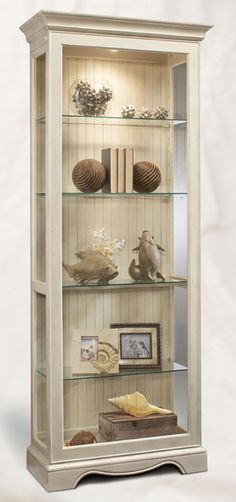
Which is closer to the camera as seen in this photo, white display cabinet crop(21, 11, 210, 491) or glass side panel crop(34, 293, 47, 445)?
white display cabinet crop(21, 11, 210, 491)

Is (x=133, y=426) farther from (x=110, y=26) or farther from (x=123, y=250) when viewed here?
(x=110, y=26)

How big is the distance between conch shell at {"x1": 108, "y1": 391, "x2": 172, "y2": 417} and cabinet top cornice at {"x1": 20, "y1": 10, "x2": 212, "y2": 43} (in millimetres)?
1443

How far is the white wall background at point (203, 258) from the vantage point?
344cm

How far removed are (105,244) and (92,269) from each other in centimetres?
14

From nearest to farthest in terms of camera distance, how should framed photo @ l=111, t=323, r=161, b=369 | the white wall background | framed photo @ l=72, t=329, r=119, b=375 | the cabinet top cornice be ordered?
the cabinet top cornice, the white wall background, framed photo @ l=72, t=329, r=119, b=375, framed photo @ l=111, t=323, r=161, b=369

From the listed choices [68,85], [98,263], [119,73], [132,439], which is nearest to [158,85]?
[119,73]

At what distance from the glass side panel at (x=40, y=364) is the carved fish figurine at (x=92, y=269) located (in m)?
0.16

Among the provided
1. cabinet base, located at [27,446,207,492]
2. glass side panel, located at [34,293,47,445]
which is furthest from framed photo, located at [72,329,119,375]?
cabinet base, located at [27,446,207,492]

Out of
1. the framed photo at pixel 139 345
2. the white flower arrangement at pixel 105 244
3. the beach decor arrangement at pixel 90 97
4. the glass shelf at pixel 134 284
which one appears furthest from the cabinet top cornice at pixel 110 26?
the framed photo at pixel 139 345

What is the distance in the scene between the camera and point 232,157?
455cm

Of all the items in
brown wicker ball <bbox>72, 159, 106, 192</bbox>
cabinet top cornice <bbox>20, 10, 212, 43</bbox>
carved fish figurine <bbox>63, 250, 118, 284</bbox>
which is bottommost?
carved fish figurine <bbox>63, 250, 118, 284</bbox>

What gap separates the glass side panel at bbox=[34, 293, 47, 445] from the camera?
3514mm

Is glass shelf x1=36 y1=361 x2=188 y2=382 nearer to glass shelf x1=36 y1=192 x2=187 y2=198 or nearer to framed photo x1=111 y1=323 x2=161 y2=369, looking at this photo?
framed photo x1=111 y1=323 x2=161 y2=369

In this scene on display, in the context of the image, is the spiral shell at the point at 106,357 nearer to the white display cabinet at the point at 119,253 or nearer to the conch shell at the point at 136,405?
the white display cabinet at the point at 119,253
